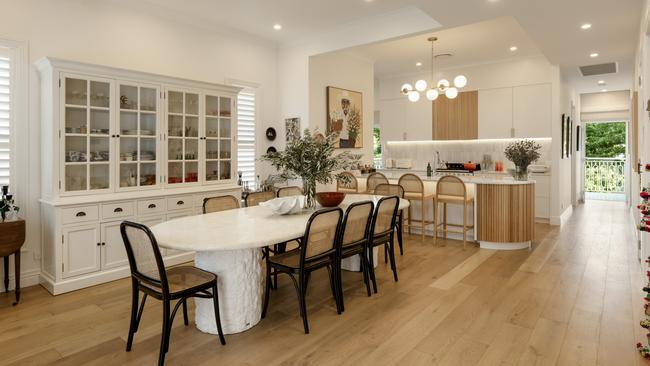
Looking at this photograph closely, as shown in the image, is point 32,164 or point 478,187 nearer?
point 32,164

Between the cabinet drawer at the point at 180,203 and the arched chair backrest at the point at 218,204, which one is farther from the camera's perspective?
the cabinet drawer at the point at 180,203

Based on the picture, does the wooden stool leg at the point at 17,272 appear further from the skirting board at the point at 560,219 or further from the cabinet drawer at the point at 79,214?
the skirting board at the point at 560,219

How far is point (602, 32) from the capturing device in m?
5.27

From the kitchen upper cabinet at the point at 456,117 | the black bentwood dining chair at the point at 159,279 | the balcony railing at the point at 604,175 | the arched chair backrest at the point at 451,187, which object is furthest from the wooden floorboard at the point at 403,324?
the balcony railing at the point at 604,175

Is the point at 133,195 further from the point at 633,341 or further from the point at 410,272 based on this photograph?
the point at 633,341

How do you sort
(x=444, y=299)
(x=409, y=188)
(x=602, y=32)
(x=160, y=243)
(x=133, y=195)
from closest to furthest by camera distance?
(x=160, y=243), (x=444, y=299), (x=133, y=195), (x=602, y=32), (x=409, y=188)

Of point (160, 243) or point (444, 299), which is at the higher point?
point (160, 243)

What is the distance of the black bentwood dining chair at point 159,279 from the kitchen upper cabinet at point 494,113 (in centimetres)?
680

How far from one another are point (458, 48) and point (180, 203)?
5318 mm

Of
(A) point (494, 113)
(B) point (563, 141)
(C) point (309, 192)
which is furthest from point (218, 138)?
(B) point (563, 141)

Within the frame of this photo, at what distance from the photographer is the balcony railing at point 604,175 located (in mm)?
11484

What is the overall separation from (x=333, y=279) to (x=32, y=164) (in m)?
3.24

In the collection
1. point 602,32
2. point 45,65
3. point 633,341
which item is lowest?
point 633,341

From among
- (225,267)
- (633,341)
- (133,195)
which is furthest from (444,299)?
(133,195)
